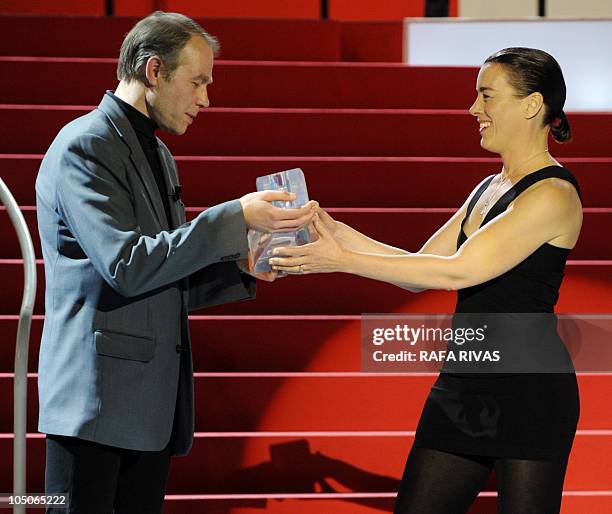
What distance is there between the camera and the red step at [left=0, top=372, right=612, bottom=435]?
3430mm

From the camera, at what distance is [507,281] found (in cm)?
210

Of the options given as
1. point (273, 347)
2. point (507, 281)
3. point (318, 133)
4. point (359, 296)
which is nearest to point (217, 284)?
point (507, 281)

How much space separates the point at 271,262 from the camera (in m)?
2.13

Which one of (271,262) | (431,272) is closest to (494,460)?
(431,272)

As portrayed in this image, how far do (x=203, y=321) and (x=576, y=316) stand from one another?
128 cm

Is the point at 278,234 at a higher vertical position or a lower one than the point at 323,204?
higher

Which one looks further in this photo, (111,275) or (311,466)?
(311,466)

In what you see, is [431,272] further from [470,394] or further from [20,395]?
[20,395]

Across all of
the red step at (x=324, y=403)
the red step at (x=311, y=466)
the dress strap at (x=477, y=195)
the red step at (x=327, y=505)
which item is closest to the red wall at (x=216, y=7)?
the red step at (x=324, y=403)

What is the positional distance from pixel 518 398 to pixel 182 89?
0.87 m

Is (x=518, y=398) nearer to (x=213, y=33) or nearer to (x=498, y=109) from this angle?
(x=498, y=109)

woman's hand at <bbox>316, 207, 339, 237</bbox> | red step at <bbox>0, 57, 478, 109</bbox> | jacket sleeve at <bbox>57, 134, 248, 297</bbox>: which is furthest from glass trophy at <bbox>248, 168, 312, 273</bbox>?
red step at <bbox>0, 57, 478, 109</bbox>

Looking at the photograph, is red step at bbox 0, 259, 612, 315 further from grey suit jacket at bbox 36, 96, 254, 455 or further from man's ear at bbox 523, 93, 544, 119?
grey suit jacket at bbox 36, 96, 254, 455

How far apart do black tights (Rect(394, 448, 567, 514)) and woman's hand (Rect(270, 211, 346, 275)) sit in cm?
41
